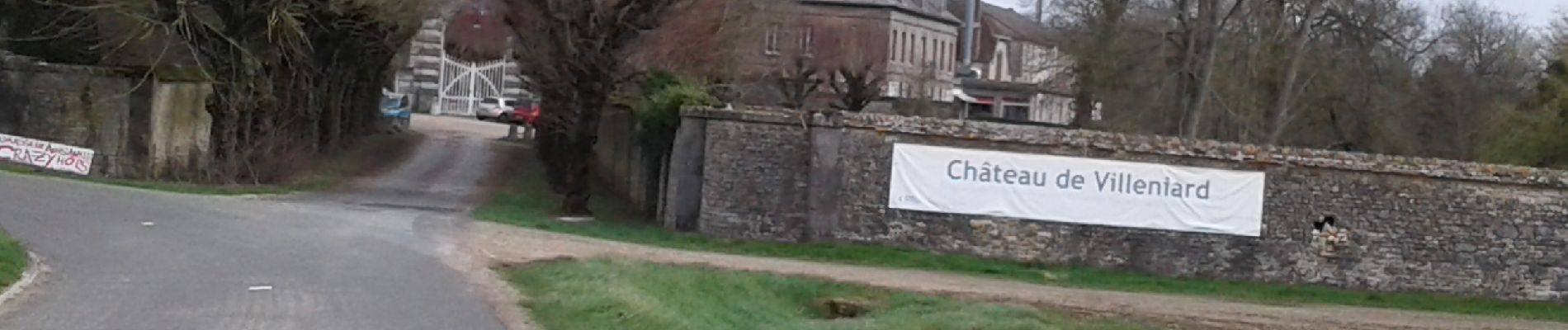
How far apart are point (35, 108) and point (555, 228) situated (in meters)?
11.1

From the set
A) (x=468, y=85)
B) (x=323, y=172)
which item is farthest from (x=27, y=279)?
(x=468, y=85)

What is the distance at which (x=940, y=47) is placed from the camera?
90.7 metres

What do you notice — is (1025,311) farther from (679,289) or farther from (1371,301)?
(1371,301)

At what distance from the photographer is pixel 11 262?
53.9 ft

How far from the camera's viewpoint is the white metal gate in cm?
7312

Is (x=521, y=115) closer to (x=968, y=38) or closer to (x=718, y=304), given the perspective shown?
(x=968, y=38)

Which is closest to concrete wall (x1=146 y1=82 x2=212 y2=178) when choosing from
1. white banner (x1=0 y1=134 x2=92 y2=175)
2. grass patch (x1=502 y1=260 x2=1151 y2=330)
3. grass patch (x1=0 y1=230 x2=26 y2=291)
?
white banner (x1=0 y1=134 x2=92 y2=175)

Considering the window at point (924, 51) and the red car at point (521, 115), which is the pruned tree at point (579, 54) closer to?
the red car at point (521, 115)

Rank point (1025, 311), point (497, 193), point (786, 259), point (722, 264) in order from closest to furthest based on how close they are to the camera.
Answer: point (1025, 311) < point (722, 264) < point (786, 259) < point (497, 193)

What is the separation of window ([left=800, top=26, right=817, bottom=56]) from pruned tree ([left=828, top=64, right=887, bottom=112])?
5.32 m

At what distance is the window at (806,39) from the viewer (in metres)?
62.4

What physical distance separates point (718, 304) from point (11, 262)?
694 cm

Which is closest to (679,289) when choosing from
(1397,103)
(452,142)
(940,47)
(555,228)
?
(555,228)

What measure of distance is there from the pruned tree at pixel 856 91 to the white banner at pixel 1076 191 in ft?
73.1
